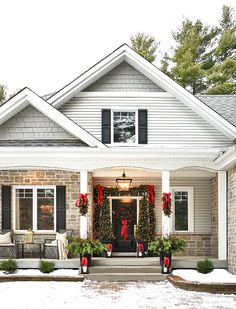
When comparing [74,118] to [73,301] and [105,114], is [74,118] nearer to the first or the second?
[105,114]

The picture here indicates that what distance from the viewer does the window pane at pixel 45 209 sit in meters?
18.4

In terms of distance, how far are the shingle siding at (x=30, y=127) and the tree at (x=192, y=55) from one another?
17.9 meters

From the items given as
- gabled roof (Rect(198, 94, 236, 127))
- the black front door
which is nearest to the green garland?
the black front door

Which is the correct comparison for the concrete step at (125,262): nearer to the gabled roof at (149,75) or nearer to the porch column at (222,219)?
the porch column at (222,219)

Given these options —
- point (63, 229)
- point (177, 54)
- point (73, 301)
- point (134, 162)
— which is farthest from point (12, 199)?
point (177, 54)

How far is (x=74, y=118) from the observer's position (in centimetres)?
1875

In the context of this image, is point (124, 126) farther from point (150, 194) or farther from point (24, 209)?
point (24, 209)

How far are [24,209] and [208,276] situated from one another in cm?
654

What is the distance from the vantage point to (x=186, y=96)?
59.6 ft

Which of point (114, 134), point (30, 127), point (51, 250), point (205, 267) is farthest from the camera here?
point (114, 134)

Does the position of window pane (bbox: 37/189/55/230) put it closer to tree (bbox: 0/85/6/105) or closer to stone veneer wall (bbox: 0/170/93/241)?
stone veneer wall (bbox: 0/170/93/241)

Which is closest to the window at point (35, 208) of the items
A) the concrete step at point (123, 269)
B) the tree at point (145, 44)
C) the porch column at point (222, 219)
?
the concrete step at point (123, 269)

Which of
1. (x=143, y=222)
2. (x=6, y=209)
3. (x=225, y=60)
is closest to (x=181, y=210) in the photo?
(x=143, y=222)

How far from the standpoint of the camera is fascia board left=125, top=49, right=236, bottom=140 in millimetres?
18047
